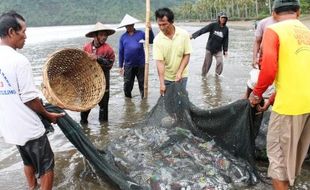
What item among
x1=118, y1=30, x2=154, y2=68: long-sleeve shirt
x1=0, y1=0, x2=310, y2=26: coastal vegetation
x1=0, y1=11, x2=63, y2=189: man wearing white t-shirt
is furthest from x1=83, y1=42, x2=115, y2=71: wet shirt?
x1=0, y1=0, x2=310, y2=26: coastal vegetation

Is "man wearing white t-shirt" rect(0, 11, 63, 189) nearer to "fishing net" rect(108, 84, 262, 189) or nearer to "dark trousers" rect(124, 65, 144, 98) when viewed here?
"fishing net" rect(108, 84, 262, 189)

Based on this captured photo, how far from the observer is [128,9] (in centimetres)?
14762

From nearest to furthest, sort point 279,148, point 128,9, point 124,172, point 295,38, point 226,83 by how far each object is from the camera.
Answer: point 295,38, point 279,148, point 124,172, point 226,83, point 128,9

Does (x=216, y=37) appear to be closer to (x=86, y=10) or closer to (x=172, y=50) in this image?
(x=172, y=50)

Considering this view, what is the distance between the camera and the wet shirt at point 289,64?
3.13 meters

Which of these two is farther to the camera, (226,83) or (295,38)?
(226,83)

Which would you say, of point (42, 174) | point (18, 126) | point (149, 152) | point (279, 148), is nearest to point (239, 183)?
point (279, 148)

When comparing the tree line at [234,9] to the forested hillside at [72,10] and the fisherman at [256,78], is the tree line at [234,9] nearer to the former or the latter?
the forested hillside at [72,10]

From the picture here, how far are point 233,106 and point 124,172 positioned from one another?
4.45 ft

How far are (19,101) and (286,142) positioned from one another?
227 centimetres

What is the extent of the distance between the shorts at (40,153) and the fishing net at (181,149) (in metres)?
0.34

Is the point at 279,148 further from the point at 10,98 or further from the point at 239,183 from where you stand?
the point at 10,98

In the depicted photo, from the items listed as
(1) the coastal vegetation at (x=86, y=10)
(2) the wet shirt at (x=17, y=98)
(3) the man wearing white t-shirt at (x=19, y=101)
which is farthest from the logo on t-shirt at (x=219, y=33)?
(1) the coastal vegetation at (x=86, y=10)

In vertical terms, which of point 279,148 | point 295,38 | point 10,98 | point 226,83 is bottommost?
point 226,83
